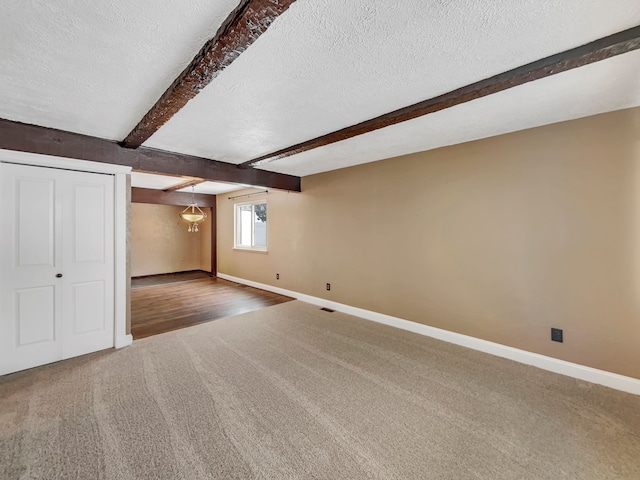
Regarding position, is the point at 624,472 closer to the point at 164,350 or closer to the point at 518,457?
the point at 518,457

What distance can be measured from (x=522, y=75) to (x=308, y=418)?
2592mm

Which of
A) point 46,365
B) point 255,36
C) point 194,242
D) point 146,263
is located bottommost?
point 46,365

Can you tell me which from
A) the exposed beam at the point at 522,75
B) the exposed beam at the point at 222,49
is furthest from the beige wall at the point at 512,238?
the exposed beam at the point at 222,49

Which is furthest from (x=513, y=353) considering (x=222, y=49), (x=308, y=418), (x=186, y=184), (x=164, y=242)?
(x=164, y=242)

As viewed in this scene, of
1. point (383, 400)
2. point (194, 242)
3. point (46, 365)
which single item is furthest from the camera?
point (194, 242)

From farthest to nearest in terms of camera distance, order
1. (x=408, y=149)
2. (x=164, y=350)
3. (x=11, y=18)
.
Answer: (x=408, y=149)
(x=164, y=350)
(x=11, y=18)

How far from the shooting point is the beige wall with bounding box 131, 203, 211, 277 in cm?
743

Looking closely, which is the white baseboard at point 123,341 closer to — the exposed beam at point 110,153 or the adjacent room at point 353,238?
the adjacent room at point 353,238

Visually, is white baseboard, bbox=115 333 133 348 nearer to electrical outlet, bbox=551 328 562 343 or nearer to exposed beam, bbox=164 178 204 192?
exposed beam, bbox=164 178 204 192

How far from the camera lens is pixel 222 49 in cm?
134

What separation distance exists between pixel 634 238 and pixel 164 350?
441 centimetres

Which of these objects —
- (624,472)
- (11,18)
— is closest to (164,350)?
(11,18)

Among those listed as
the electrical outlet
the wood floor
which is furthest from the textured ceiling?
the electrical outlet

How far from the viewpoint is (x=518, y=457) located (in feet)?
4.99
